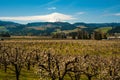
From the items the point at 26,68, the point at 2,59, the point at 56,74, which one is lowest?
the point at 26,68

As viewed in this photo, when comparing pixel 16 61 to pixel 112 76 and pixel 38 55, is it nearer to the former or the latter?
pixel 112 76

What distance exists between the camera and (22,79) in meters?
103

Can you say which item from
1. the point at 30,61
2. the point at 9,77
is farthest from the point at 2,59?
the point at 30,61

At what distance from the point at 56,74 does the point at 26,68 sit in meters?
88.0

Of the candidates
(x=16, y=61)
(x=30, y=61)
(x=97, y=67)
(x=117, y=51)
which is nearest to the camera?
(x=16, y=61)

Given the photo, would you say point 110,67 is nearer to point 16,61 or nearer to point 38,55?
point 16,61

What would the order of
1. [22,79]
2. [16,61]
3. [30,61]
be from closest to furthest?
1. [16,61]
2. [22,79]
3. [30,61]

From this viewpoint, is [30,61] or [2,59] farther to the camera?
[30,61]

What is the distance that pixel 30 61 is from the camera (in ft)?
424

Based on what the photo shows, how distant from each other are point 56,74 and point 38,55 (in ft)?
278

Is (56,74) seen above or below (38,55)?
above

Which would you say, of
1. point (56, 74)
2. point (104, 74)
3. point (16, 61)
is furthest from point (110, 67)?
point (56, 74)

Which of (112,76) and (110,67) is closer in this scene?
(112,76)

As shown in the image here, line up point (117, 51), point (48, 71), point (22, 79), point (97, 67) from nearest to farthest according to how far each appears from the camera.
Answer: point (48, 71) < point (97, 67) < point (22, 79) < point (117, 51)
